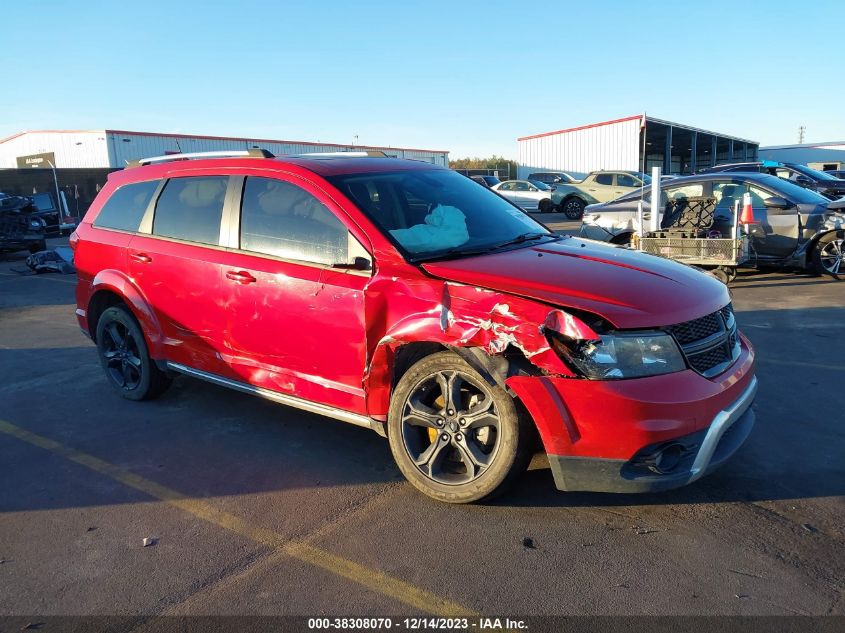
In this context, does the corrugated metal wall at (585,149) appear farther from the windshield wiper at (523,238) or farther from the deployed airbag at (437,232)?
the deployed airbag at (437,232)

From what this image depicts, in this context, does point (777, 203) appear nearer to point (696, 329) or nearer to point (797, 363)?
point (797, 363)

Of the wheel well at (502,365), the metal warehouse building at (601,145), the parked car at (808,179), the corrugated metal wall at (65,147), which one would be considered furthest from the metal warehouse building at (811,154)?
the wheel well at (502,365)

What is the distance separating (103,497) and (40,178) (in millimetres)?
28656

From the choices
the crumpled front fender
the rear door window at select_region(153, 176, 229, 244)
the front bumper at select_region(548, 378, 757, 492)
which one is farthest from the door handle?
the front bumper at select_region(548, 378, 757, 492)

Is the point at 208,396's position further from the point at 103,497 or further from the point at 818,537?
the point at 818,537

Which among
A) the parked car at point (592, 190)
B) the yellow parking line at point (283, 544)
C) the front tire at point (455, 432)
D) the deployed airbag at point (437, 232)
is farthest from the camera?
the parked car at point (592, 190)

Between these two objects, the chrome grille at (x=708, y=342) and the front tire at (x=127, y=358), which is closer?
the chrome grille at (x=708, y=342)

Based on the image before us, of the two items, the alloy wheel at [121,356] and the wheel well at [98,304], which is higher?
the wheel well at [98,304]

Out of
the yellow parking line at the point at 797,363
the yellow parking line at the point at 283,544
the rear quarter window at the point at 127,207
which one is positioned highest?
the rear quarter window at the point at 127,207

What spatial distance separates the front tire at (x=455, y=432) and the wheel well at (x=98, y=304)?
304cm

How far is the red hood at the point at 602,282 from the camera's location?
10.6ft

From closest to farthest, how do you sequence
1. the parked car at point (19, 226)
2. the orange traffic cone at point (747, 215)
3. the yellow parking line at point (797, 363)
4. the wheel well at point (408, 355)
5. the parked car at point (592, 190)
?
the wheel well at point (408, 355) < the yellow parking line at point (797, 363) < the orange traffic cone at point (747, 215) < the parked car at point (19, 226) < the parked car at point (592, 190)

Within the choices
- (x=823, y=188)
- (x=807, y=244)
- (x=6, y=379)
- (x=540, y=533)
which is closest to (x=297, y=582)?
(x=540, y=533)

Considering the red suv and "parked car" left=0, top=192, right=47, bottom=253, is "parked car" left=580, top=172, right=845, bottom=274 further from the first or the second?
"parked car" left=0, top=192, right=47, bottom=253
